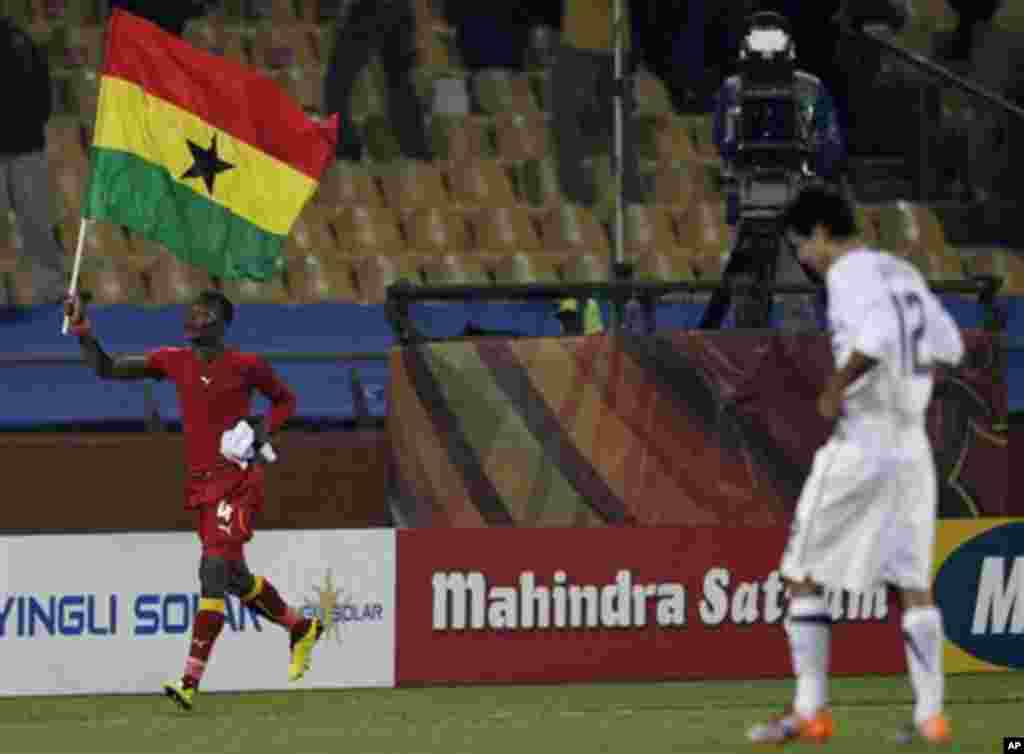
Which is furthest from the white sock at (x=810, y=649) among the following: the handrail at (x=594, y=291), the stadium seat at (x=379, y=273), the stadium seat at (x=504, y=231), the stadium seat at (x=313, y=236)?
the stadium seat at (x=504, y=231)

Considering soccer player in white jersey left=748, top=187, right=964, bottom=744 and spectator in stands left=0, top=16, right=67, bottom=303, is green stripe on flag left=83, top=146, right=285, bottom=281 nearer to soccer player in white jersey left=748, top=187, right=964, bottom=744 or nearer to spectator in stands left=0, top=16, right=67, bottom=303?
spectator in stands left=0, top=16, right=67, bottom=303

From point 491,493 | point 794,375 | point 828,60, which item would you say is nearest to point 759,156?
point 794,375

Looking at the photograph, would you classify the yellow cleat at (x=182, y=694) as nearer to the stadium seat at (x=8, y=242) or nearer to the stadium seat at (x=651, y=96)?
the stadium seat at (x=8, y=242)

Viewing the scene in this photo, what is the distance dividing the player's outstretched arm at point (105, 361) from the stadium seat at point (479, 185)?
6874 millimetres

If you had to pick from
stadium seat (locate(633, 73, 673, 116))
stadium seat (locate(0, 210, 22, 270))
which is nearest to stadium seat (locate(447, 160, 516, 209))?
stadium seat (locate(633, 73, 673, 116))

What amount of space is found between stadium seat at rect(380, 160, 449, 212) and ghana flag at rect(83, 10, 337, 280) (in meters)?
5.31

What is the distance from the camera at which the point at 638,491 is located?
16797 mm

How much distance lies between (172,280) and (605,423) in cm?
423

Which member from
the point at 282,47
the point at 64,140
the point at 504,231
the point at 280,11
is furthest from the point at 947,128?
the point at 64,140

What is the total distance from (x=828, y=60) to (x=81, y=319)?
977 cm

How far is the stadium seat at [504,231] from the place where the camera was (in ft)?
69.9

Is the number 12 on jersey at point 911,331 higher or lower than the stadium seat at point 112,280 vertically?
higher

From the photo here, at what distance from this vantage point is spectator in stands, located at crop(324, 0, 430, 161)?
21.1 m

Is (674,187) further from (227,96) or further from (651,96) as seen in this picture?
(227,96)
